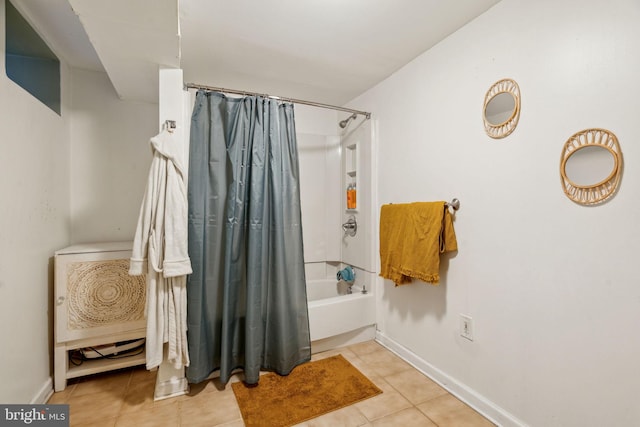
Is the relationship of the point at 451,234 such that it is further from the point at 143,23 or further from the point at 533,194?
the point at 143,23

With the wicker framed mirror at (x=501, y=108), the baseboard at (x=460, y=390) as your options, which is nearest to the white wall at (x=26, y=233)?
the baseboard at (x=460, y=390)

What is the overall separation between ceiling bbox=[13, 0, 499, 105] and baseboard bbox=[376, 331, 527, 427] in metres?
2.11

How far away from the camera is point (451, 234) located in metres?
1.73

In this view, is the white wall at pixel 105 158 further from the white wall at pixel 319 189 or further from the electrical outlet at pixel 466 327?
the electrical outlet at pixel 466 327

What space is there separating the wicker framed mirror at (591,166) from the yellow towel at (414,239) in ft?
2.04

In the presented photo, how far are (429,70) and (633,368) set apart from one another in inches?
71.0

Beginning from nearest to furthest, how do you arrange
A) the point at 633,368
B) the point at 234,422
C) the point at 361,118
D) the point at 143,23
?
the point at 633,368 < the point at 143,23 < the point at 234,422 < the point at 361,118

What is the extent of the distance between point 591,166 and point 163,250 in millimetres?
2020

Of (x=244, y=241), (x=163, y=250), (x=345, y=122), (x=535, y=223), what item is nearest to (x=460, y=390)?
(x=535, y=223)

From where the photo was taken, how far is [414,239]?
1875 millimetres

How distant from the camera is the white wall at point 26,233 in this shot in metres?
1.34

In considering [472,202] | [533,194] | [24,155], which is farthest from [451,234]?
[24,155]

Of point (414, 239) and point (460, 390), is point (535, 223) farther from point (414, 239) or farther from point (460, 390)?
point (460, 390)

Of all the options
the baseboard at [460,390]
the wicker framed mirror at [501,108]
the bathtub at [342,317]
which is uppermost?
the wicker framed mirror at [501,108]
